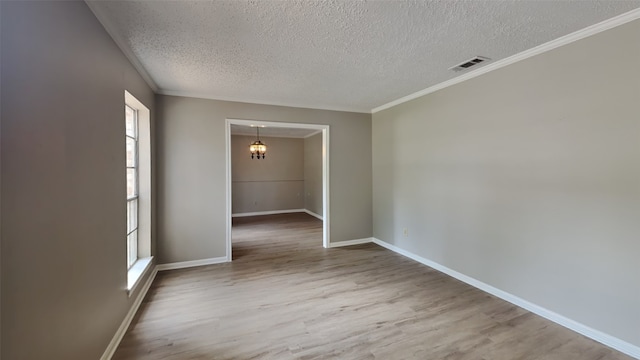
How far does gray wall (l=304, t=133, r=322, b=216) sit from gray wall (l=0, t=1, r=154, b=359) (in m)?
5.95

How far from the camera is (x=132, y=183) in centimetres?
319

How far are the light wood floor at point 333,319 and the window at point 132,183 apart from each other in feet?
1.82

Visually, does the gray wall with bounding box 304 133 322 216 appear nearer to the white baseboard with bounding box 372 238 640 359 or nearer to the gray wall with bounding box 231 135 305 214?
the gray wall with bounding box 231 135 305 214

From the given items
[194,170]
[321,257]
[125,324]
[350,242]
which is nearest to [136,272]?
[125,324]

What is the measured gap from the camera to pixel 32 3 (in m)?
1.23

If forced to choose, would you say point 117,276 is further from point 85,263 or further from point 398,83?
point 398,83

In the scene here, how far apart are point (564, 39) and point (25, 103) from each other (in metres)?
3.82

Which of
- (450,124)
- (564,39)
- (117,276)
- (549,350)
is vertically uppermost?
(564,39)

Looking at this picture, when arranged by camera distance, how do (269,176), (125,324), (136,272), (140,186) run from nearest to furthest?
(125,324)
(136,272)
(140,186)
(269,176)

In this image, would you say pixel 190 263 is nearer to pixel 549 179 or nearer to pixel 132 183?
pixel 132 183

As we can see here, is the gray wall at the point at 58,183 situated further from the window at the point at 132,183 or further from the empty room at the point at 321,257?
the window at the point at 132,183

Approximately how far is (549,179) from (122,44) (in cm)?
417

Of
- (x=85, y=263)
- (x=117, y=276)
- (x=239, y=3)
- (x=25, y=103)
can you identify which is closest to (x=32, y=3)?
(x=25, y=103)

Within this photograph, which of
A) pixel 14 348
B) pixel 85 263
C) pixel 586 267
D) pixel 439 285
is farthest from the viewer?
pixel 439 285
